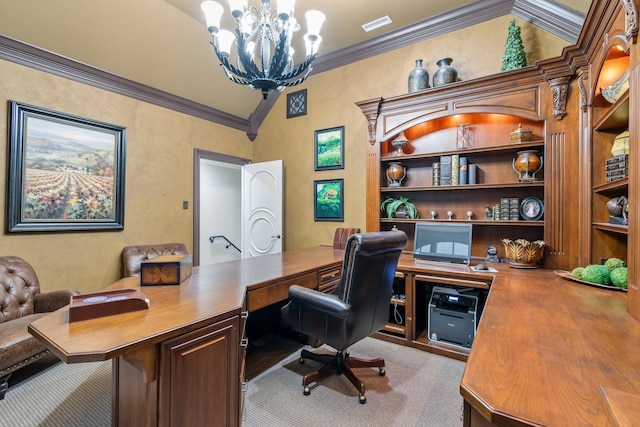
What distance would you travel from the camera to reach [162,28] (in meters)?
3.12

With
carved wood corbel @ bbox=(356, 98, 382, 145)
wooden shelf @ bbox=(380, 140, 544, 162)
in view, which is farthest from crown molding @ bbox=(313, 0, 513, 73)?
wooden shelf @ bbox=(380, 140, 544, 162)

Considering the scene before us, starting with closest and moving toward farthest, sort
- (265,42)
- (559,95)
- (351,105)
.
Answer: (265,42)
(559,95)
(351,105)

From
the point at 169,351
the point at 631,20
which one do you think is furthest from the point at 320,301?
the point at 631,20

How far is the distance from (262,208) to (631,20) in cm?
392

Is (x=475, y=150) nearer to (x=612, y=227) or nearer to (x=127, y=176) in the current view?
(x=612, y=227)

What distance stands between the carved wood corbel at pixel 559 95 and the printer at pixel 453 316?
1674mm

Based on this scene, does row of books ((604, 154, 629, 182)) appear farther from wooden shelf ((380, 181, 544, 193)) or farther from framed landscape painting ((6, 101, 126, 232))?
framed landscape painting ((6, 101, 126, 232))

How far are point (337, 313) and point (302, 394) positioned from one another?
731mm

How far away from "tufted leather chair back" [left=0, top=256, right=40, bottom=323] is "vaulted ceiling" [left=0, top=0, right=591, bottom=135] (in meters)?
1.82

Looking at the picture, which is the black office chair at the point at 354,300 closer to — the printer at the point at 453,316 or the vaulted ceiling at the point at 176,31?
the printer at the point at 453,316

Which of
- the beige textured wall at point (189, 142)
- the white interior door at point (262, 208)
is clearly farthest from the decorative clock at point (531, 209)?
the white interior door at point (262, 208)

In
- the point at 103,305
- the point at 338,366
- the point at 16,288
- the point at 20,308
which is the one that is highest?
the point at 103,305

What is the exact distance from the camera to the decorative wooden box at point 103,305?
1235 millimetres

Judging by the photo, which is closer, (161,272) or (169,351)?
(169,351)
